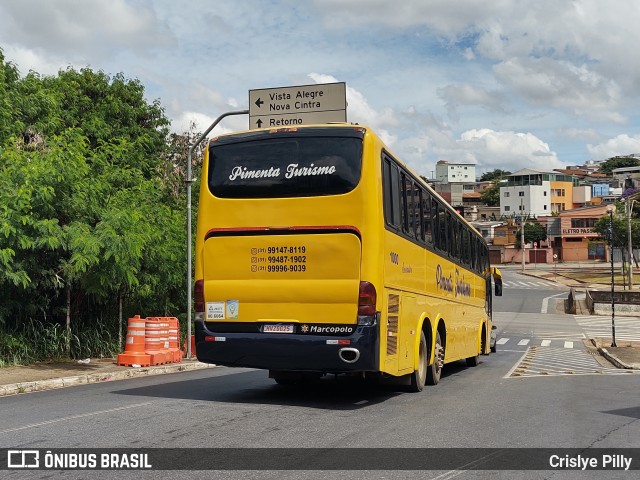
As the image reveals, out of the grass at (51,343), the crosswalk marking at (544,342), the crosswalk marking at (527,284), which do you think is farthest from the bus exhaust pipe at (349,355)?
the crosswalk marking at (527,284)

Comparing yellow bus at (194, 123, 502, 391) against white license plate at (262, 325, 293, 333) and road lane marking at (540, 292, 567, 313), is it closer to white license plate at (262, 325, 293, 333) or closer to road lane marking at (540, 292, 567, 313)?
white license plate at (262, 325, 293, 333)

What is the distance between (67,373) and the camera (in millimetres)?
16094

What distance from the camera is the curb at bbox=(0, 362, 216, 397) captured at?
13492mm

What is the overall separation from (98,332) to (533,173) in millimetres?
144221

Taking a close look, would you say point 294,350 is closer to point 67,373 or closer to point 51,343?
point 67,373

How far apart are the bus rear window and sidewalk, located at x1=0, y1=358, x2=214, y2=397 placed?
5.68 meters

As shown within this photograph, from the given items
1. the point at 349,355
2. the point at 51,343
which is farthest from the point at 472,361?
the point at 349,355

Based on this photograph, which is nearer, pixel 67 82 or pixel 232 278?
pixel 232 278

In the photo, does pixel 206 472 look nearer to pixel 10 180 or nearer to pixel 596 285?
pixel 10 180

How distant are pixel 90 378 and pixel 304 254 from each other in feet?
23.1

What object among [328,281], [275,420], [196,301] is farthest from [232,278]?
[275,420]

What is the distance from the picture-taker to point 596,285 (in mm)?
74562

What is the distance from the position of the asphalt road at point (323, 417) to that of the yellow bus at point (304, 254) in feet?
2.92

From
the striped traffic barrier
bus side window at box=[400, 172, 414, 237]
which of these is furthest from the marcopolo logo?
the striped traffic barrier
